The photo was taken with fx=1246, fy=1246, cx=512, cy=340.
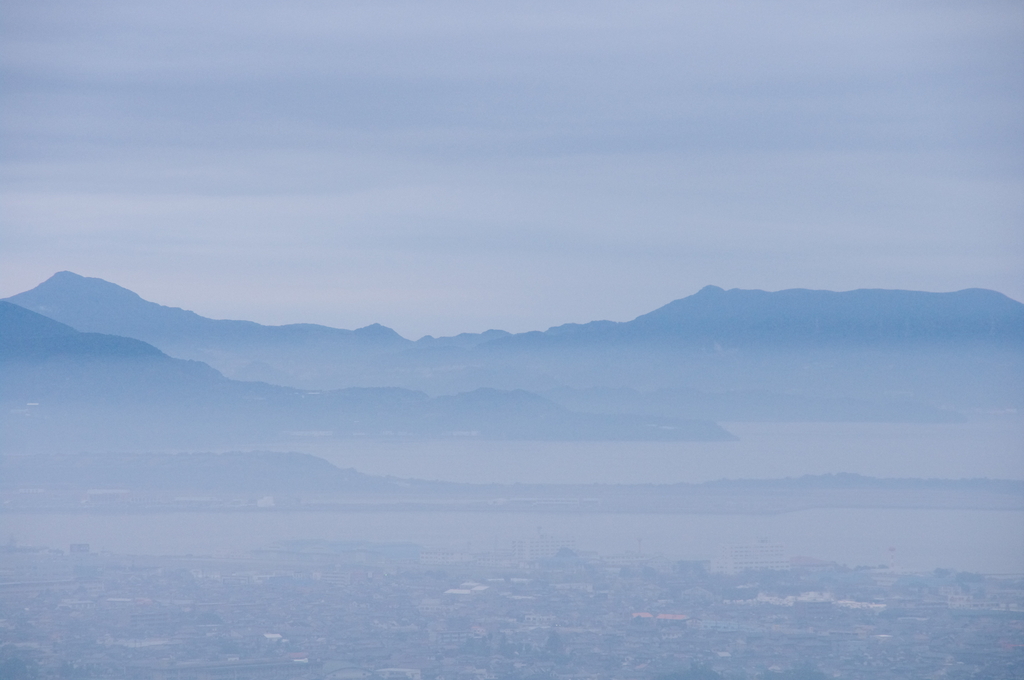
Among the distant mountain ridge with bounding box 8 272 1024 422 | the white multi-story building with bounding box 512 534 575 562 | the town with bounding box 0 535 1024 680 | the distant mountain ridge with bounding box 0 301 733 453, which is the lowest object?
the town with bounding box 0 535 1024 680

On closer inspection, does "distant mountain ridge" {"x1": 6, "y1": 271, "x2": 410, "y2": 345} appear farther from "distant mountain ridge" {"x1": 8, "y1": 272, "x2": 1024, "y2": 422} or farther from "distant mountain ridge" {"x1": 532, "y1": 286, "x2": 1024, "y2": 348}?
"distant mountain ridge" {"x1": 532, "y1": 286, "x2": 1024, "y2": 348}

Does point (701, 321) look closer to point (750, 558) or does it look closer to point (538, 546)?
point (538, 546)

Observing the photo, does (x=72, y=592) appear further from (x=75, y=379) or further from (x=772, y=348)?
(x=772, y=348)

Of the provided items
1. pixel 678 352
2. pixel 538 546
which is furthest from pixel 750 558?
pixel 678 352

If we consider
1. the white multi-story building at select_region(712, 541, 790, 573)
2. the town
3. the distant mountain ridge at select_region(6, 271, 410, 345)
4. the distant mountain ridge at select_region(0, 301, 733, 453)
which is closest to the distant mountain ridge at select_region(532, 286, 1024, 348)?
the distant mountain ridge at select_region(0, 301, 733, 453)

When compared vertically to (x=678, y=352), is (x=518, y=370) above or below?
below

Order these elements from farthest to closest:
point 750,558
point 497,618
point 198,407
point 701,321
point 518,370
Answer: point 701,321 < point 518,370 < point 198,407 < point 750,558 < point 497,618

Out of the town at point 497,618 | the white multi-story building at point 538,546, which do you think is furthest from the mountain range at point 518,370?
the town at point 497,618

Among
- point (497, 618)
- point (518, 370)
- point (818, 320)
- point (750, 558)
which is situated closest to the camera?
point (497, 618)
